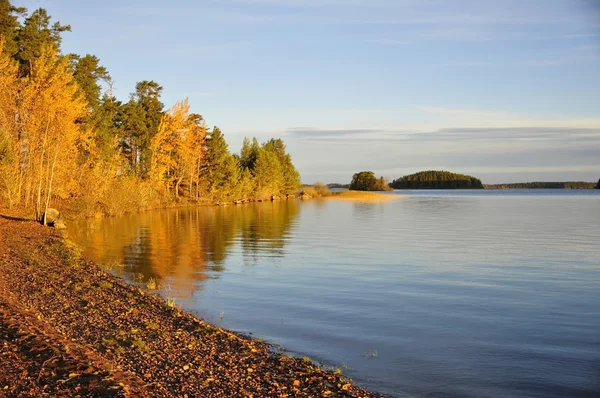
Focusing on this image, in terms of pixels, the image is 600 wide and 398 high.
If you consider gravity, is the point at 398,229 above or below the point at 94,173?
below

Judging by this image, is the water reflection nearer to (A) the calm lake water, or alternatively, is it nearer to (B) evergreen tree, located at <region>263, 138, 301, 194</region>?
(A) the calm lake water

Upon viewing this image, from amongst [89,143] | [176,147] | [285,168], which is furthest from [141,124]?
[285,168]

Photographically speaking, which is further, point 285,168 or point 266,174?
point 285,168

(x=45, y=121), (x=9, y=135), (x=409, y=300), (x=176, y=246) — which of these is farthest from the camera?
(x=45, y=121)

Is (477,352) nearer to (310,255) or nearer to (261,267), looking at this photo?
(261,267)

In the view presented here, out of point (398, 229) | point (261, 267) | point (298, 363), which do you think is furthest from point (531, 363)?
point (398, 229)

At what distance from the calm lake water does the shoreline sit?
Answer: 48.4 inches

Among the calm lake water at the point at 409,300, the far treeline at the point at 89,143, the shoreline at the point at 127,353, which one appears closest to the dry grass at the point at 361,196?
the far treeline at the point at 89,143

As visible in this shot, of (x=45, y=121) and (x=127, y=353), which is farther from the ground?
(x=45, y=121)

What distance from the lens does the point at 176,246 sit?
31891 mm

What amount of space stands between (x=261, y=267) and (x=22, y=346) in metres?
14.8

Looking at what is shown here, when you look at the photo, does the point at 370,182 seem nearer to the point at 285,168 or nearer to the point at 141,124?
the point at 285,168

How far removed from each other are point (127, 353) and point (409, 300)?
33.1 feet

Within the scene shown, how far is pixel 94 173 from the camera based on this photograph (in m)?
48.6
